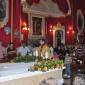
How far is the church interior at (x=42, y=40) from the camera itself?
6215 mm

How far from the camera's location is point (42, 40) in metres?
10.3

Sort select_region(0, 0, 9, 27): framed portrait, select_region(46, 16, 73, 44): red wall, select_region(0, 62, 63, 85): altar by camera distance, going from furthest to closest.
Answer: select_region(46, 16, 73, 44): red wall, select_region(0, 0, 9, 27): framed portrait, select_region(0, 62, 63, 85): altar

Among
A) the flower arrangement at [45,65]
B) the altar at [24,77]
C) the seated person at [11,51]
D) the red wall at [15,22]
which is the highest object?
the red wall at [15,22]

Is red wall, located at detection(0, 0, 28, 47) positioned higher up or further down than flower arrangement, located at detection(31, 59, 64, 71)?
higher up

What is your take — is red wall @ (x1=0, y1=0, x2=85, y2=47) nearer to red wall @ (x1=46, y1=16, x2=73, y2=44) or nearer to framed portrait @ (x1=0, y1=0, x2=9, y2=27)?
red wall @ (x1=46, y1=16, x2=73, y2=44)

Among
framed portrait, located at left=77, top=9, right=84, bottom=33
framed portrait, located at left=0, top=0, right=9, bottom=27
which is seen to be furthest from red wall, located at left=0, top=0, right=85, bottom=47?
framed portrait, located at left=77, top=9, right=84, bottom=33

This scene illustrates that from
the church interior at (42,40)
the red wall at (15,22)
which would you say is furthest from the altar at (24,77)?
the red wall at (15,22)

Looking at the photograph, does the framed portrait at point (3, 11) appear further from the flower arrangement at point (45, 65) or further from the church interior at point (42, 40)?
the flower arrangement at point (45, 65)

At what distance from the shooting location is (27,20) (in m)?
17.2

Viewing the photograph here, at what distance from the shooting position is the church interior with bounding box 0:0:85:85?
6.21 metres

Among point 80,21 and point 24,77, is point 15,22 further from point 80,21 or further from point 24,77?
point 24,77

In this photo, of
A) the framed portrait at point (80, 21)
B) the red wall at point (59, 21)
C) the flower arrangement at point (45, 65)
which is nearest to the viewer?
the flower arrangement at point (45, 65)

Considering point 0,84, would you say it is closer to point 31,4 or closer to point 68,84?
point 68,84

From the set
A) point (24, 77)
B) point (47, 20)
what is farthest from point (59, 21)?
point (24, 77)
